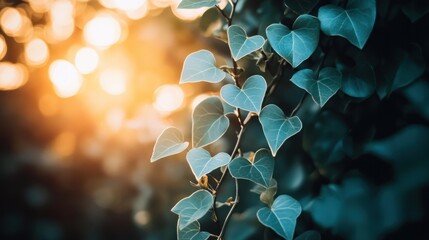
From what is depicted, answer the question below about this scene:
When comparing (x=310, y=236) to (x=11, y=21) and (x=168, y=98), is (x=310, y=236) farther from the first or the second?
(x=11, y=21)

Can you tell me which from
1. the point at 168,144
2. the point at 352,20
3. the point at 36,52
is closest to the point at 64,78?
the point at 36,52

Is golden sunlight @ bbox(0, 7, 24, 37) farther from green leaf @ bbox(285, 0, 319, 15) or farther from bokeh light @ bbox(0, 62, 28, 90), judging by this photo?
green leaf @ bbox(285, 0, 319, 15)

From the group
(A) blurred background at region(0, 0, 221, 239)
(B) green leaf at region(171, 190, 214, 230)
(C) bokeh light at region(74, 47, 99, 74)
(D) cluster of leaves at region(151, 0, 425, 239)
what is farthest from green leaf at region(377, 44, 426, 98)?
(C) bokeh light at region(74, 47, 99, 74)

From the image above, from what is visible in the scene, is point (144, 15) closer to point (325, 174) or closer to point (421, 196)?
point (325, 174)

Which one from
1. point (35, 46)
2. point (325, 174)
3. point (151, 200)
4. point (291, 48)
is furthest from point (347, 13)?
point (35, 46)

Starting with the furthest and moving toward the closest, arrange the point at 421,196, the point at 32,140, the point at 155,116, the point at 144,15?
1. the point at 32,140
2. the point at 144,15
3. the point at 155,116
4. the point at 421,196

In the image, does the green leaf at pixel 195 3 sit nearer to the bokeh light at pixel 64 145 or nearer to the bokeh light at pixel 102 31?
the bokeh light at pixel 102 31
